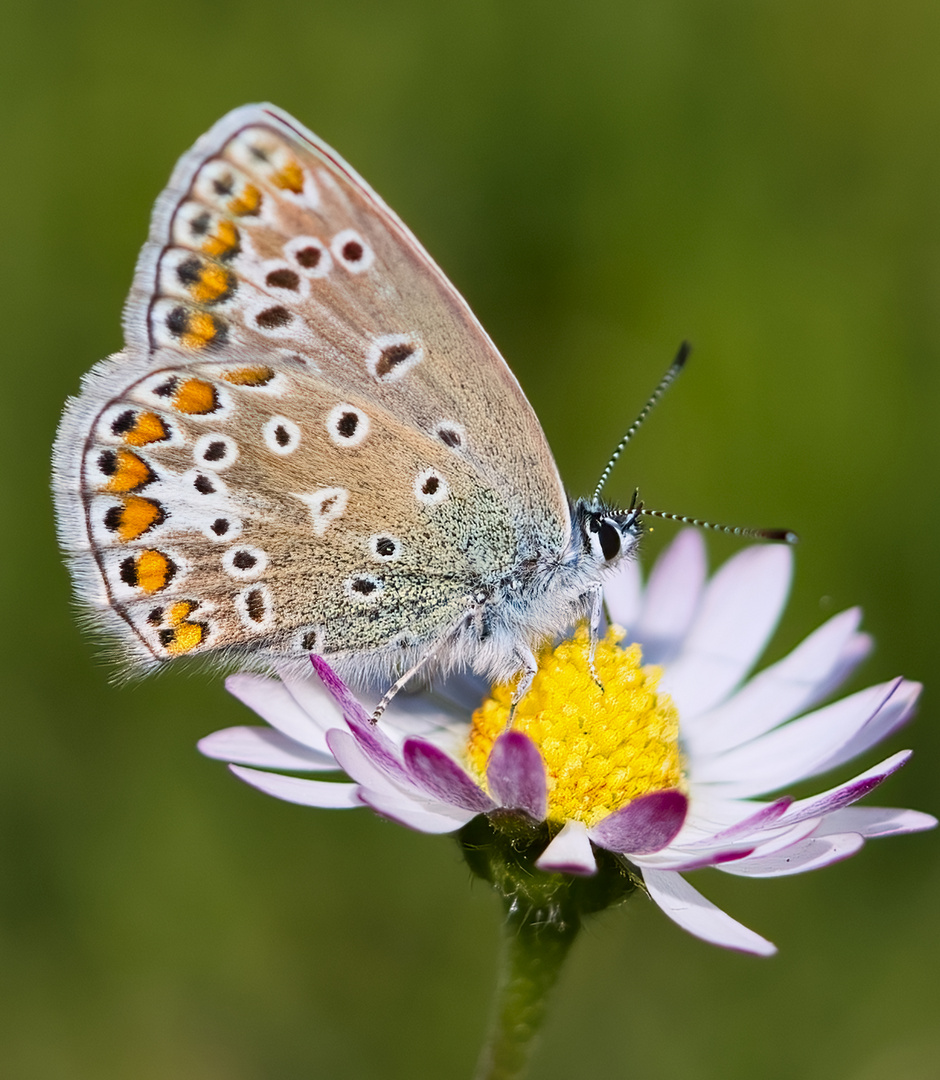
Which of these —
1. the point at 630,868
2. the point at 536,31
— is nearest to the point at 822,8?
the point at 536,31

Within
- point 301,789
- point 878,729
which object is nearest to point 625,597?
point 878,729

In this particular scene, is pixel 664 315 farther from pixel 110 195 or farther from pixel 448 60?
pixel 110 195

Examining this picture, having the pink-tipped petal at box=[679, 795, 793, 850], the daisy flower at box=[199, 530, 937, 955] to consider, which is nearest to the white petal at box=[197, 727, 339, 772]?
the daisy flower at box=[199, 530, 937, 955]

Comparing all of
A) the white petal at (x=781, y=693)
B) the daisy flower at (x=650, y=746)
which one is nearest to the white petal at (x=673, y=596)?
the daisy flower at (x=650, y=746)

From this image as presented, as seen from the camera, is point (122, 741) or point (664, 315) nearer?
point (122, 741)

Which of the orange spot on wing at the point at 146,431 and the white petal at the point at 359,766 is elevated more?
the orange spot on wing at the point at 146,431

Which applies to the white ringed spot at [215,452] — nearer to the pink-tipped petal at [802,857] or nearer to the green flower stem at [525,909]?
the green flower stem at [525,909]

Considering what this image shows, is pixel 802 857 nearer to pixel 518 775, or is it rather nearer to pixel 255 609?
pixel 518 775
